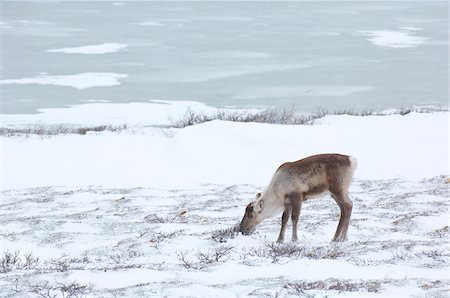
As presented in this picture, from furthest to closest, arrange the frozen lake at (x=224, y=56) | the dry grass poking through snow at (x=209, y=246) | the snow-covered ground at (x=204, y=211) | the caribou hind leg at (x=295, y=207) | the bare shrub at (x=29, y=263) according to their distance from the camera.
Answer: the frozen lake at (x=224, y=56) → the caribou hind leg at (x=295, y=207) → the bare shrub at (x=29, y=263) → the snow-covered ground at (x=204, y=211) → the dry grass poking through snow at (x=209, y=246)

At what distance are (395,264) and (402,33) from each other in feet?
109

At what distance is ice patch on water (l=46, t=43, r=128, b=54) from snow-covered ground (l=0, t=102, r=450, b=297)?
1000 centimetres

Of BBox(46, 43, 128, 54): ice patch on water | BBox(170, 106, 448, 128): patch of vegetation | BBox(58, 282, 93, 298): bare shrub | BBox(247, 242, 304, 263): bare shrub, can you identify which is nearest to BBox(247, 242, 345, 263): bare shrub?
BBox(247, 242, 304, 263): bare shrub

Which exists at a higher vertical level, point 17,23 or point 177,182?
point 17,23

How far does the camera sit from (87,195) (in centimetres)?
1271

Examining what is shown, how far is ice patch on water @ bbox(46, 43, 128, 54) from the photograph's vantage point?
108 feet

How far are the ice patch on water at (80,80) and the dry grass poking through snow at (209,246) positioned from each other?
14343 mm

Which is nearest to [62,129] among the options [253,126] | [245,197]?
[253,126]

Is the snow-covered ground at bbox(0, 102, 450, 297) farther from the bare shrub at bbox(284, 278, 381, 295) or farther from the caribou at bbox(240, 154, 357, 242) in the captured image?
the caribou at bbox(240, 154, 357, 242)

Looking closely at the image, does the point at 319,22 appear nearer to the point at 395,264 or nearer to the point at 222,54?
the point at 222,54

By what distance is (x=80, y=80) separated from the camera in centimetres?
2802

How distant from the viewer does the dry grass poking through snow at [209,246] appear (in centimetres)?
565

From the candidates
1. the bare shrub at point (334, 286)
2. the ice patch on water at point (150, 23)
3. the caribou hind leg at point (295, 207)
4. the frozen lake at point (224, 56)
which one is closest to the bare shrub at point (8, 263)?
the bare shrub at point (334, 286)

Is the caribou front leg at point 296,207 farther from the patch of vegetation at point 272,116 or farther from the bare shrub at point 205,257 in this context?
the patch of vegetation at point 272,116
